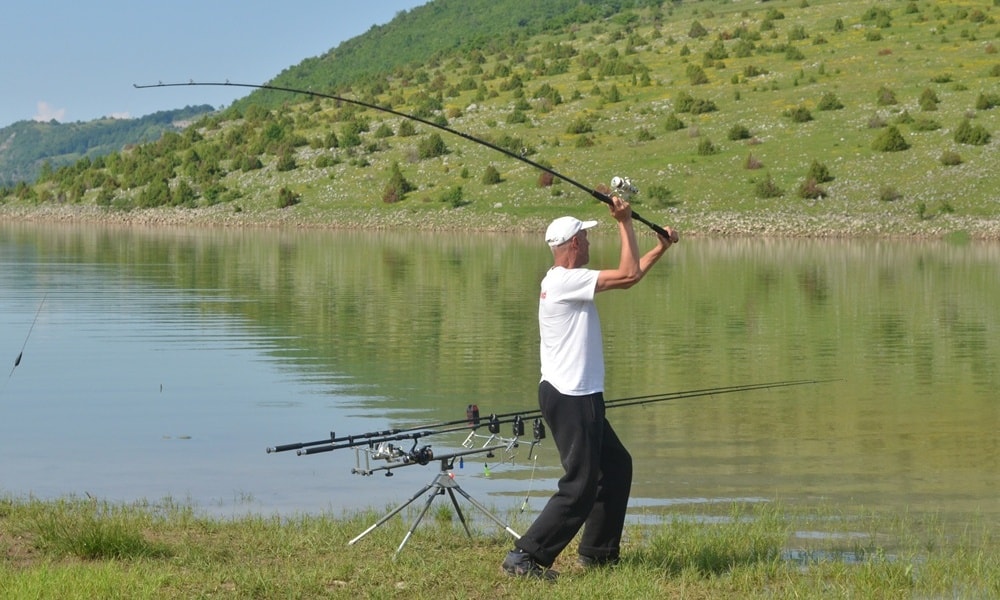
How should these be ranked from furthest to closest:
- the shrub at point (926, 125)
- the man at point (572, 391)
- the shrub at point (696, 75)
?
the shrub at point (696, 75), the shrub at point (926, 125), the man at point (572, 391)

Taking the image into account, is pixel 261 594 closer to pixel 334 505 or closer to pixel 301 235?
pixel 334 505

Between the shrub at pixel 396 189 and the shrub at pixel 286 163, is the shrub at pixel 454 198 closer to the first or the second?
the shrub at pixel 396 189

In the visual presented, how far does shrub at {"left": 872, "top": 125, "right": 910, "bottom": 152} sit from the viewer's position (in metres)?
65.6

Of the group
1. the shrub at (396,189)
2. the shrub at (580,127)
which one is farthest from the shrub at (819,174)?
the shrub at (396,189)

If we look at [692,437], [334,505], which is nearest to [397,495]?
[334,505]

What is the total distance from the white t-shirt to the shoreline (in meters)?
A: 50.4

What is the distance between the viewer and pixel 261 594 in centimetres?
781

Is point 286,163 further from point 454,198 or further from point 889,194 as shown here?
point 889,194

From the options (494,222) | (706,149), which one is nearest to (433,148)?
(494,222)

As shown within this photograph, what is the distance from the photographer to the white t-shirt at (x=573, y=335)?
8.32 metres

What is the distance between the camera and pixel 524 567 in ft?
27.5

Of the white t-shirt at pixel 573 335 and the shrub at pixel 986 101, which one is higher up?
the shrub at pixel 986 101

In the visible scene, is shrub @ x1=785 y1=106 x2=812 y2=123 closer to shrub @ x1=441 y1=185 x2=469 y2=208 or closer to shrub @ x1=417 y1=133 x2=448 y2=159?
shrub @ x1=441 y1=185 x2=469 y2=208

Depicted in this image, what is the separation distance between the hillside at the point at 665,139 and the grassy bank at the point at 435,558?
49.6 metres
